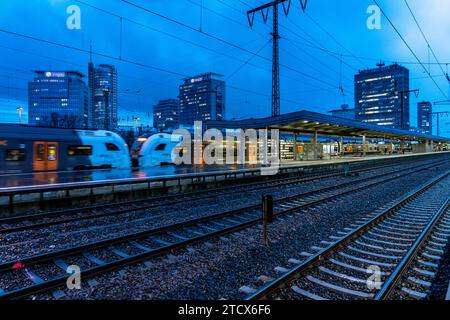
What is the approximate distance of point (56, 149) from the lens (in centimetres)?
1702

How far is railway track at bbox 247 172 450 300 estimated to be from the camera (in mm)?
4094

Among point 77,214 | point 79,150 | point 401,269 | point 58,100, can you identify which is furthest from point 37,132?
point 58,100

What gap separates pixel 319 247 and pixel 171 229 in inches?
132

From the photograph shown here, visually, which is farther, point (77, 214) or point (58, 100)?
point (58, 100)

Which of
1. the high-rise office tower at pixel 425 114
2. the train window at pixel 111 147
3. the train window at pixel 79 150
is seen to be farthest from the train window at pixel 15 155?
the high-rise office tower at pixel 425 114

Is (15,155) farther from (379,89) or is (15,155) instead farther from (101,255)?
(379,89)

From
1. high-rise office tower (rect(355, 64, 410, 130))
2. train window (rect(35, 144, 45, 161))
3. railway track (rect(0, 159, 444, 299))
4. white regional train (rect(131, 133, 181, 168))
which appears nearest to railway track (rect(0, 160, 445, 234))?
railway track (rect(0, 159, 444, 299))

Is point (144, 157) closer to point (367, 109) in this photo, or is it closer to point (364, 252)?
point (364, 252)

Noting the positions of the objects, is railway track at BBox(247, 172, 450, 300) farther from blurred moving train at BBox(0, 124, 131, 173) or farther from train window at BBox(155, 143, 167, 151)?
train window at BBox(155, 143, 167, 151)

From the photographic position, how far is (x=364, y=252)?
5688 millimetres

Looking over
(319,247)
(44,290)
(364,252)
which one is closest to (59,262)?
(44,290)

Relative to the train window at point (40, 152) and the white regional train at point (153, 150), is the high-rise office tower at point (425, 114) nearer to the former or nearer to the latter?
the white regional train at point (153, 150)

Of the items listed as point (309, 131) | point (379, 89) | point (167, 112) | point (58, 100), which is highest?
point (167, 112)

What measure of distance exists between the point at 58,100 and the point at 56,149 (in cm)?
5947
